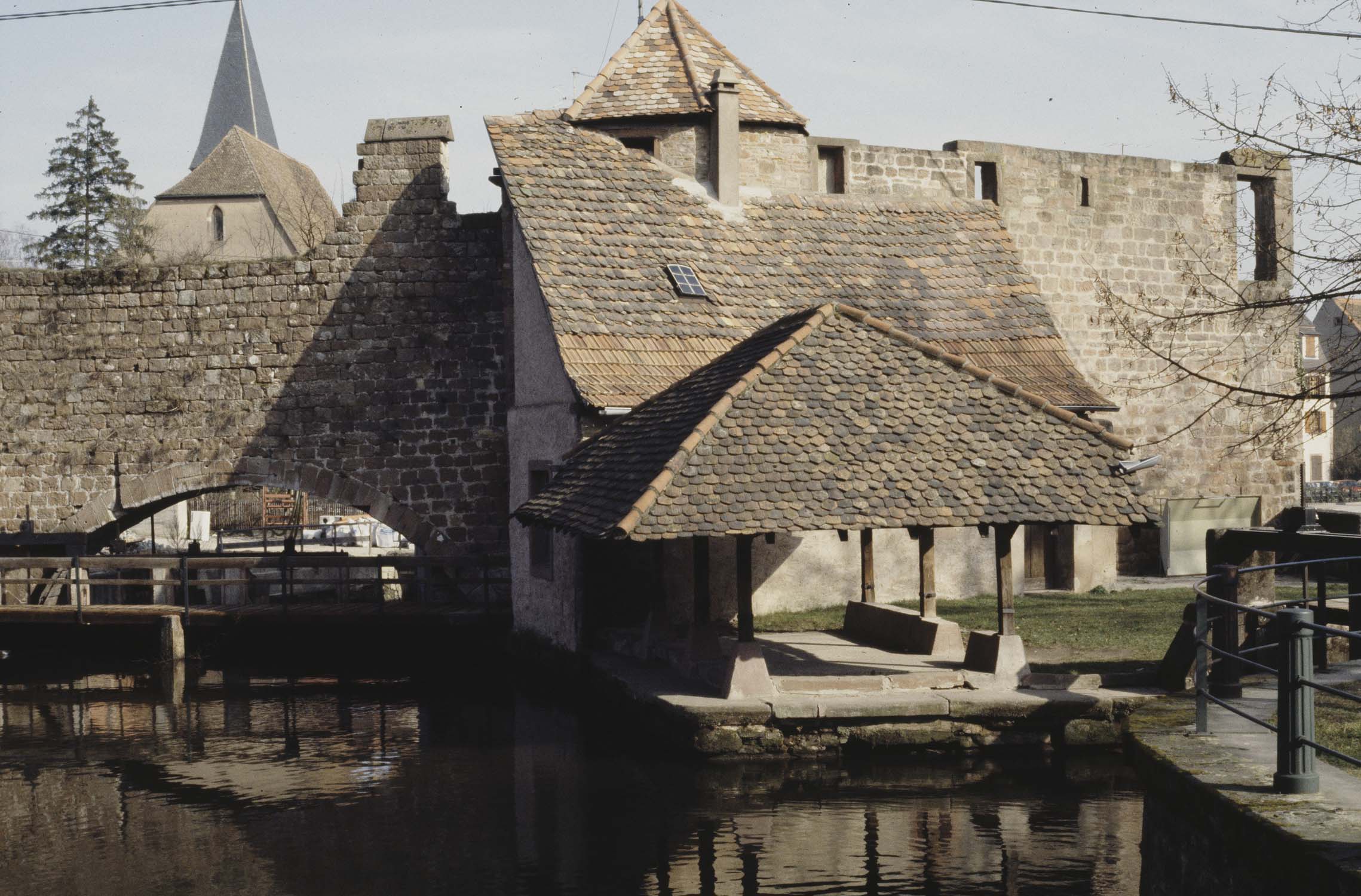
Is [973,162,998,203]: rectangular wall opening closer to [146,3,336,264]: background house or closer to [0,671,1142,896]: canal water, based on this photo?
[0,671,1142,896]: canal water

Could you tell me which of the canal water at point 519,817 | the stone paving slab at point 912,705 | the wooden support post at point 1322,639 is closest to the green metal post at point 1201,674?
the canal water at point 519,817

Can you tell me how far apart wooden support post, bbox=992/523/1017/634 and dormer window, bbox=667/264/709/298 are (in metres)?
6.15

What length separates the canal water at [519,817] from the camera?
27.8 ft

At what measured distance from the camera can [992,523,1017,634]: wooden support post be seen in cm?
1197

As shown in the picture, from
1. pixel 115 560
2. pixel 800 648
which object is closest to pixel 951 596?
pixel 800 648

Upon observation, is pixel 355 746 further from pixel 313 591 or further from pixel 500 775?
pixel 313 591

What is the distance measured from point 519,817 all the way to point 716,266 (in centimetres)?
947

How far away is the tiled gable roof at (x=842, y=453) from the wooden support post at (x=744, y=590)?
0.58m

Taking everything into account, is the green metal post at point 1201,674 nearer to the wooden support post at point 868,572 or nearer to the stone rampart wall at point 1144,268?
the wooden support post at point 868,572

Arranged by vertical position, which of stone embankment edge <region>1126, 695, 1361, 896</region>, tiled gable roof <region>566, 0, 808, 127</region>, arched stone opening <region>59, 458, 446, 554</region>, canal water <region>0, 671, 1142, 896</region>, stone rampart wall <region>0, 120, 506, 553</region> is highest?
tiled gable roof <region>566, 0, 808, 127</region>

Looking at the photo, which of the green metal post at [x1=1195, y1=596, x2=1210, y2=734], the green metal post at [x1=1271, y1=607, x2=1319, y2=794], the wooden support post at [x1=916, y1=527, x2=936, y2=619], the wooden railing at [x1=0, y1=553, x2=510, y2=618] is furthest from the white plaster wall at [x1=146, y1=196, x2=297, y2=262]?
the green metal post at [x1=1271, y1=607, x2=1319, y2=794]

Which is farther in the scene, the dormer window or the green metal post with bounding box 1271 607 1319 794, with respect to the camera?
the dormer window

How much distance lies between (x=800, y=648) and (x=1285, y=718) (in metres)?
8.67

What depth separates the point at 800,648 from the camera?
14.1m
